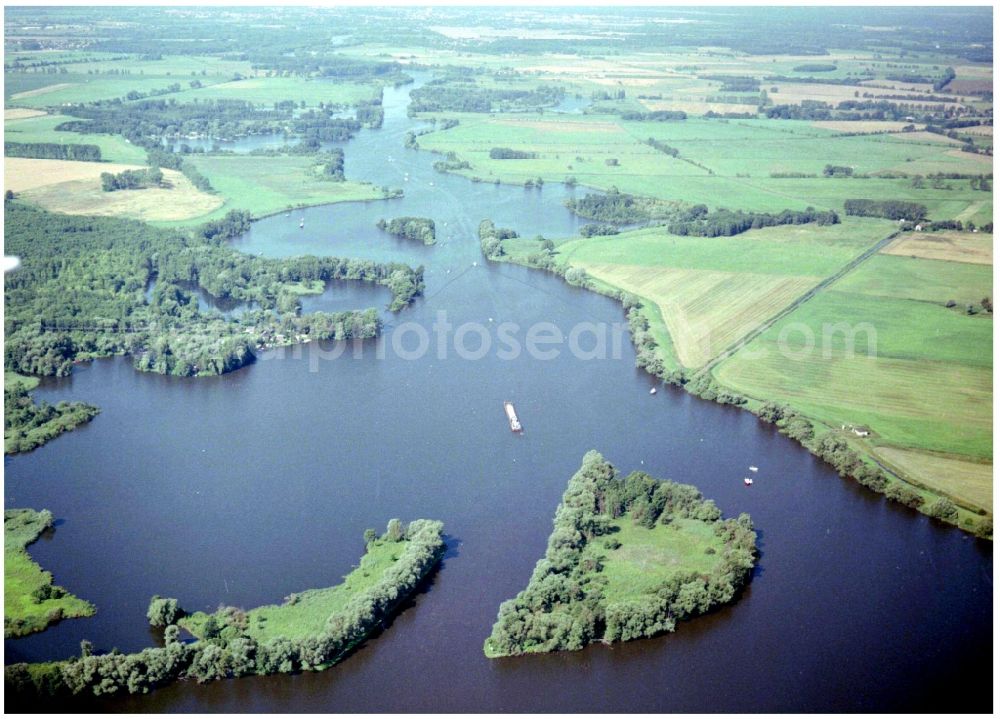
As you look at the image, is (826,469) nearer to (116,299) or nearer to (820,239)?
(820,239)

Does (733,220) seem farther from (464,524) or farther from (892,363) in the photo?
(464,524)

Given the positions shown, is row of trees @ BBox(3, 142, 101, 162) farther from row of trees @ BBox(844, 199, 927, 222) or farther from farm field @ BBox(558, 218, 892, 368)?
row of trees @ BBox(844, 199, 927, 222)

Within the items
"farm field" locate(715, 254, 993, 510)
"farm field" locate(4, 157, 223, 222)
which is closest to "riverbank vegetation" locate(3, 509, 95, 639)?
"farm field" locate(715, 254, 993, 510)

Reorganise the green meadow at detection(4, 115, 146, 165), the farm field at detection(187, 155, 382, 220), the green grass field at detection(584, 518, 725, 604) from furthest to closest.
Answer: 1. the green meadow at detection(4, 115, 146, 165)
2. the farm field at detection(187, 155, 382, 220)
3. the green grass field at detection(584, 518, 725, 604)

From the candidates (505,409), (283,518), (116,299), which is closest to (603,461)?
(505,409)

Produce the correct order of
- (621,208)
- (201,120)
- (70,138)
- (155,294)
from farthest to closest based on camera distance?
(201,120) < (70,138) < (621,208) < (155,294)

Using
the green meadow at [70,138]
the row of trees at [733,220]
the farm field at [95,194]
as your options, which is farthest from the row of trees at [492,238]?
the green meadow at [70,138]

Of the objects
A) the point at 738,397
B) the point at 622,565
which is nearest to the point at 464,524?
the point at 622,565
